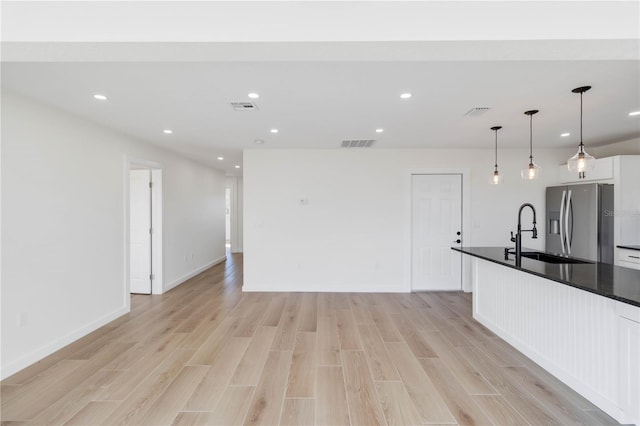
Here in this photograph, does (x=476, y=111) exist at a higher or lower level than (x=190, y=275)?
higher

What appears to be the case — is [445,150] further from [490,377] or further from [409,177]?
[490,377]

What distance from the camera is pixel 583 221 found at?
4242 mm

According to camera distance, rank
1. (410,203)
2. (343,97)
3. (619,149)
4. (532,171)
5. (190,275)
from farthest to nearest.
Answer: (190,275) < (410,203) < (619,149) < (532,171) < (343,97)

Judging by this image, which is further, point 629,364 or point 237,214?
point 237,214

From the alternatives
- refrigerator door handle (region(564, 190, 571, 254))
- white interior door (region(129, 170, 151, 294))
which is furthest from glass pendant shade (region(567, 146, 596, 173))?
white interior door (region(129, 170, 151, 294))

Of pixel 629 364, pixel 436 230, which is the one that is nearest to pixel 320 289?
pixel 436 230

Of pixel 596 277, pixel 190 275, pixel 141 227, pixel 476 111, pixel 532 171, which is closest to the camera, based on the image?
pixel 596 277

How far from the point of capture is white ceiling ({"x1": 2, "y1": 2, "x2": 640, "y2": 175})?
60.1 inches

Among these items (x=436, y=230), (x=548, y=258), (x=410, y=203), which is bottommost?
(x=548, y=258)

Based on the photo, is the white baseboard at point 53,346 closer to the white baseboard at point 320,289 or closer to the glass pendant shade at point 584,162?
the white baseboard at point 320,289

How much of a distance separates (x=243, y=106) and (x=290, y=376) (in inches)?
103

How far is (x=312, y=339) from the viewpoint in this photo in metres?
3.29

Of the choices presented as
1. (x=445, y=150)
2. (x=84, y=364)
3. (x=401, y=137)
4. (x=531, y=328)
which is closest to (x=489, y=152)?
(x=445, y=150)

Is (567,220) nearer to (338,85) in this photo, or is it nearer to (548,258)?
(548,258)
